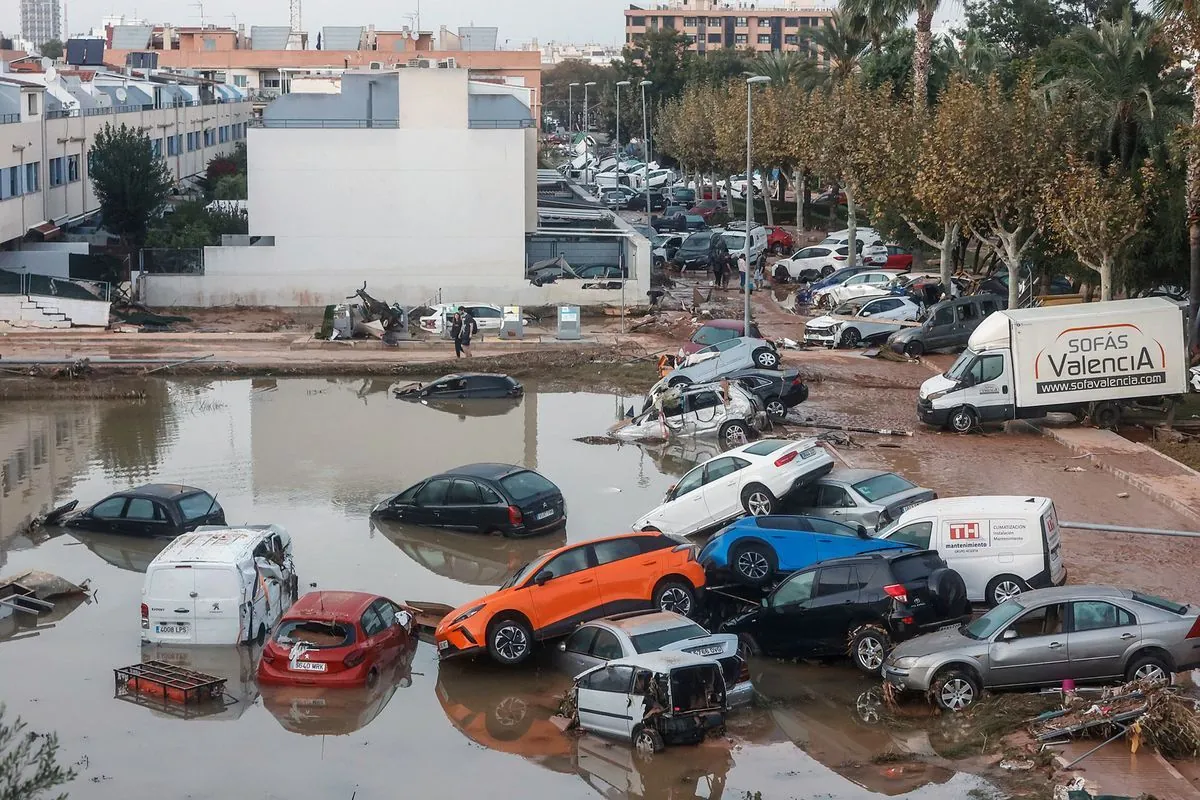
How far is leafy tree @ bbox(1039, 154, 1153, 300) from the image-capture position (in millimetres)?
29906

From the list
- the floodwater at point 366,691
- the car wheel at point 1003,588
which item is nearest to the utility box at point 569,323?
the floodwater at point 366,691

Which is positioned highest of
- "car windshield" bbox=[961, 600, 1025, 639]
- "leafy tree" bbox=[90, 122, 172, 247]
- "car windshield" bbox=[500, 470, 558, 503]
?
"leafy tree" bbox=[90, 122, 172, 247]

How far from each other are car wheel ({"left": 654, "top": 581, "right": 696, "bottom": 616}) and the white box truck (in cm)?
1289

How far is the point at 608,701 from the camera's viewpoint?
13578mm

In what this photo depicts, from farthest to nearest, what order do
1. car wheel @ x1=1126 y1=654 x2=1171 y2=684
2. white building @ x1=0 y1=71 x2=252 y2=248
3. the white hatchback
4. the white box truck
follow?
white building @ x1=0 y1=71 x2=252 y2=248, the white box truck, the white hatchback, car wheel @ x1=1126 y1=654 x2=1171 y2=684

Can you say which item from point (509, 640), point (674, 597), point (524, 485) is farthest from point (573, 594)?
point (524, 485)

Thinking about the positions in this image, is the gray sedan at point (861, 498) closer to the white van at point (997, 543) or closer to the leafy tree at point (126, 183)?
the white van at point (997, 543)

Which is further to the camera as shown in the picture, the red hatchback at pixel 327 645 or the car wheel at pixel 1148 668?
the red hatchback at pixel 327 645

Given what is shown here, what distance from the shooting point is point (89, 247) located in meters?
48.8

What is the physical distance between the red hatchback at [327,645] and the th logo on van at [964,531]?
687 cm

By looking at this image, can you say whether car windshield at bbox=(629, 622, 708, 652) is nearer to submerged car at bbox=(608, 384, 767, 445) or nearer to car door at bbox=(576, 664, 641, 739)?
car door at bbox=(576, 664, 641, 739)

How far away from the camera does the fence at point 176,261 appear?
4659 centimetres

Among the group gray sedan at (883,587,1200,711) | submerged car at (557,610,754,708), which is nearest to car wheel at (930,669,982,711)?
gray sedan at (883,587,1200,711)

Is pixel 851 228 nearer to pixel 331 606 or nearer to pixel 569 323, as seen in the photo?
A: pixel 569 323
